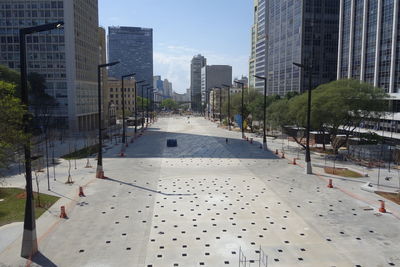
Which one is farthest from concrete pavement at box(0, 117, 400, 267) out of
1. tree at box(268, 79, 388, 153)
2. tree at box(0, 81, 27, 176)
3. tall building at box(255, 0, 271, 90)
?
tall building at box(255, 0, 271, 90)

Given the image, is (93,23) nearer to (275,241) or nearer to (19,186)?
(19,186)

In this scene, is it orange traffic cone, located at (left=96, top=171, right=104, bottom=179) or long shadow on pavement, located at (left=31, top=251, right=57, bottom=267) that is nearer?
long shadow on pavement, located at (left=31, top=251, right=57, bottom=267)

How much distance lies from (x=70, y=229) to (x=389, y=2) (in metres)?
62.8

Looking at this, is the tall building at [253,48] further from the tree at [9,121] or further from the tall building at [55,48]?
Result: the tree at [9,121]

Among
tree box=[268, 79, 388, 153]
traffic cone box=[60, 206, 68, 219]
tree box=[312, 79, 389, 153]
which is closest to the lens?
traffic cone box=[60, 206, 68, 219]

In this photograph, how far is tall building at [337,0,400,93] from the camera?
5750cm

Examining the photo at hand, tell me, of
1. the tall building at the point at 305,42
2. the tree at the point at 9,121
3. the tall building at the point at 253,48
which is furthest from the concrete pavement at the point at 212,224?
the tall building at the point at 253,48

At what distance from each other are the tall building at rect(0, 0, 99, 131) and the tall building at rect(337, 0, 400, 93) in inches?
2216

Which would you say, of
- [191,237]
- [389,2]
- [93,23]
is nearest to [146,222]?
[191,237]

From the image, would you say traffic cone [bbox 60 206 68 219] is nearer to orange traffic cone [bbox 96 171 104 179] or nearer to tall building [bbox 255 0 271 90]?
orange traffic cone [bbox 96 171 104 179]

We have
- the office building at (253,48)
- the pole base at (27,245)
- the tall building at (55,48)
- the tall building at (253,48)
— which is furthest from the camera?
the office building at (253,48)

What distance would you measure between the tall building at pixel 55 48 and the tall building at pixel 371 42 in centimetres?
5630

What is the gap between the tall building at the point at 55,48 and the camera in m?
69.8

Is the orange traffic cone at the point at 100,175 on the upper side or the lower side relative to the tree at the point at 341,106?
lower
